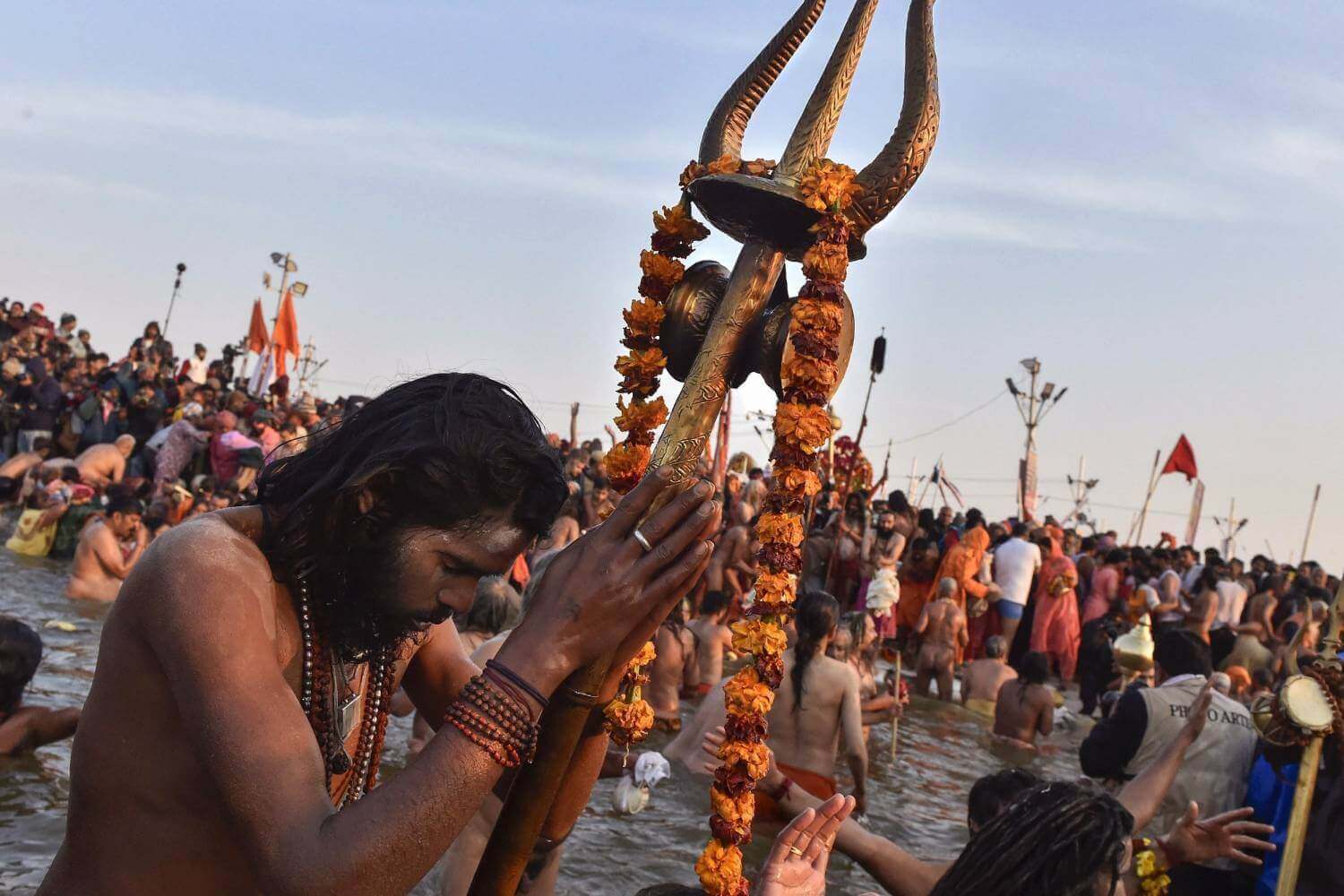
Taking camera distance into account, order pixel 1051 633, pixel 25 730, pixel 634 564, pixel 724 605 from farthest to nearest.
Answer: pixel 1051 633, pixel 724 605, pixel 25 730, pixel 634 564

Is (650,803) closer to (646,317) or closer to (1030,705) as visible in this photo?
(1030,705)

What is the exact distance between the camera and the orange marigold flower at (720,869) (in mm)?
2879

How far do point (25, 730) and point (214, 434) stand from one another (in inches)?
361

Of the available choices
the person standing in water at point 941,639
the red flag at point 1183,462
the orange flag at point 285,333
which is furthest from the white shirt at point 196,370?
the red flag at point 1183,462

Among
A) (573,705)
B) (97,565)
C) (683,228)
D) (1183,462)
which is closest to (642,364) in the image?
(683,228)

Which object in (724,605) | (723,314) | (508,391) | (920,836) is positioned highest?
(723,314)

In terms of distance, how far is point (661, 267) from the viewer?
308cm

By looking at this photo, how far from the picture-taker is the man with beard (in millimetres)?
1789

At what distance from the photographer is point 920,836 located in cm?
864

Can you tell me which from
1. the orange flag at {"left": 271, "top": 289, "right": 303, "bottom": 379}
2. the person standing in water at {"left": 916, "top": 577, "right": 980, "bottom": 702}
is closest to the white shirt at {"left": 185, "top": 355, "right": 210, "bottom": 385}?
the orange flag at {"left": 271, "top": 289, "right": 303, "bottom": 379}

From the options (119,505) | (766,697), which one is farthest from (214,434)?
(766,697)

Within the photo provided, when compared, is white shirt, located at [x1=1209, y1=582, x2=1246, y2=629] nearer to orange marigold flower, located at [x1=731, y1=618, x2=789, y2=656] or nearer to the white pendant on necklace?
orange marigold flower, located at [x1=731, y1=618, x2=789, y2=656]

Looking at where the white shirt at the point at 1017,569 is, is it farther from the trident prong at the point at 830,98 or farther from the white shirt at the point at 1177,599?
the trident prong at the point at 830,98

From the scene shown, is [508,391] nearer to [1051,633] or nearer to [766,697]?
[766,697]
